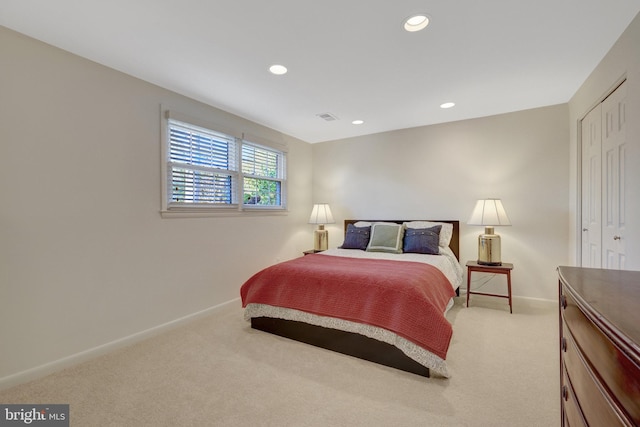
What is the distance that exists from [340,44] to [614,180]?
2364mm

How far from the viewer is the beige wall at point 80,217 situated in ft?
6.31

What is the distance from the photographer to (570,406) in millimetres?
1039

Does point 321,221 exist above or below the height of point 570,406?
above

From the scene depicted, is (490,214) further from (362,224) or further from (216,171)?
(216,171)

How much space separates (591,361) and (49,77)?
3.38 meters

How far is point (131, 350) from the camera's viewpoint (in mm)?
2395

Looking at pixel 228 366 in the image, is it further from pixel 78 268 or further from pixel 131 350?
pixel 78 268

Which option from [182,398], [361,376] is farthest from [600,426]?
[182,398]

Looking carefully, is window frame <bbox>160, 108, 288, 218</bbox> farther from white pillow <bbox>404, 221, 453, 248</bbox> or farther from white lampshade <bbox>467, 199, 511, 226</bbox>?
white lampshade <bbox>467, 199, 511, 226</bbox>

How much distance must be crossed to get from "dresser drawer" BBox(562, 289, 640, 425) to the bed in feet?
3.51

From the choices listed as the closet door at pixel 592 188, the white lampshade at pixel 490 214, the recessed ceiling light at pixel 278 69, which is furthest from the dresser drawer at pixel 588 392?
the recessed ceiling light at pixel 278 69

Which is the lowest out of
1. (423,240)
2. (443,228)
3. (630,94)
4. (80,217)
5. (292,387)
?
(292,387)

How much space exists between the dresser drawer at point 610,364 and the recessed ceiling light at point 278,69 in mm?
2440

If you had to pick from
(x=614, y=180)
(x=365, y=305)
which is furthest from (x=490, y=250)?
(x=365, y=305)
